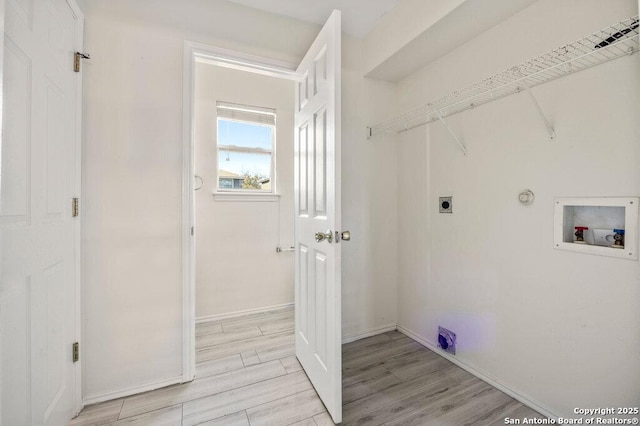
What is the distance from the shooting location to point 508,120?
5.16ft

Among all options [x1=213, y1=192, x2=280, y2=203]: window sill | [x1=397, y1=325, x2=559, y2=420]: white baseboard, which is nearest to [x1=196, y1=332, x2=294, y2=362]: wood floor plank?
[x1=397, y1=325, x2=559, y2=420]: white baseboard

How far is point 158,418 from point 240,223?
1.71m

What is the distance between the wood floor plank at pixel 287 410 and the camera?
1.40 m

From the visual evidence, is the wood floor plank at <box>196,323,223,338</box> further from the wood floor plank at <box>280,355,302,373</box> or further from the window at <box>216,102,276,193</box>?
the window at <box>216,102,276,193</box>

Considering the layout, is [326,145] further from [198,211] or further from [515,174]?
[198,211]

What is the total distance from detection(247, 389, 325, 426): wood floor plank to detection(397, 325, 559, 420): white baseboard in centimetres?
104

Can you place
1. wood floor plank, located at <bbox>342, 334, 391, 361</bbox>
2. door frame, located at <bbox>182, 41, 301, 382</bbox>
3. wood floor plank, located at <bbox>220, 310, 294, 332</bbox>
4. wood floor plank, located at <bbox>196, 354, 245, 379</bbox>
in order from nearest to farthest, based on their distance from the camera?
door frame, located at <bbox>182, 41, 301, 382</bbox>
wood floor plank, located at <bbox>196, 354, 245, 379</bbox>
wood floor plank, located at <bbox>342, 334, 391, 361</bbox>
wood floor plank, located at <bbox>220, 310, 294, 332</bbox>

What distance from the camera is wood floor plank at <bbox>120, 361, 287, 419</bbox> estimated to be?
152 cm

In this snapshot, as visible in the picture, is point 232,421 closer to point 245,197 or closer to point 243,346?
point 243,346

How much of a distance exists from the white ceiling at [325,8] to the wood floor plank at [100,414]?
8.75ft

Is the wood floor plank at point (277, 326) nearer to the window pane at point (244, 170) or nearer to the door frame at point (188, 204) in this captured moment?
the door frame at point (188, 204)

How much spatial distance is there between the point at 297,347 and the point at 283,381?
0.27m

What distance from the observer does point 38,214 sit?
1107mm

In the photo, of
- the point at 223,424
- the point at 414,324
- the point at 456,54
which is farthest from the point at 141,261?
the point at 456,54
